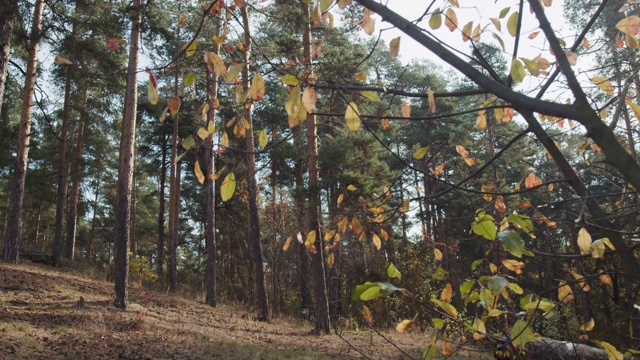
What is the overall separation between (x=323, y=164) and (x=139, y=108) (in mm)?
9125

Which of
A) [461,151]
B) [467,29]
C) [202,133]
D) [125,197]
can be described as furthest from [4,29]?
[467,29]

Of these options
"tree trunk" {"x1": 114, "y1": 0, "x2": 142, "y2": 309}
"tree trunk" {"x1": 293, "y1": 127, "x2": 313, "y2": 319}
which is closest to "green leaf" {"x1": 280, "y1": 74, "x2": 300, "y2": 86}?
"tree trunk" {"x1": 293, "y1": 127, "x2": 313, "y2": 319}

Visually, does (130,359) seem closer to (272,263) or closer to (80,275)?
(80,275)

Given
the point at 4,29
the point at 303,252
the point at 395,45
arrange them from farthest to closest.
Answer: the point at 303,252, the point at 4,29, the point at 395,45

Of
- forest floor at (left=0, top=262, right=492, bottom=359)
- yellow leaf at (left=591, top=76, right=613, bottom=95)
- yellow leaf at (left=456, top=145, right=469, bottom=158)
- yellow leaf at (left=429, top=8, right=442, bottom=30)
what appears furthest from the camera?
forest floor at (left=0, top=262, right=492, bottom=359)

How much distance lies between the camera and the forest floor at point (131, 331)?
635 cm

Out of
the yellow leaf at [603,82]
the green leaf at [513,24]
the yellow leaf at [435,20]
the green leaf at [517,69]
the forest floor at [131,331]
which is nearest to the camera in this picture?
the green leaf at [517,69]

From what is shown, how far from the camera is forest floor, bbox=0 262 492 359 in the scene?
6.35 meters

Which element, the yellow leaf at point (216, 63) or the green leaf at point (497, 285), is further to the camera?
the yellow leaf at point (216, 63)

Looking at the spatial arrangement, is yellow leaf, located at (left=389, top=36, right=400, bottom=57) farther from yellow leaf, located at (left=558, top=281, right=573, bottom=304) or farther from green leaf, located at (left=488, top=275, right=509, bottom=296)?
A: yellow leaf, located at (left=558, top=281, right=573, bottom=304)

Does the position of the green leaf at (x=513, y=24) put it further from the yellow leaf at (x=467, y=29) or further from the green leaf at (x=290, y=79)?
the green leaf at (x=290, y=79)

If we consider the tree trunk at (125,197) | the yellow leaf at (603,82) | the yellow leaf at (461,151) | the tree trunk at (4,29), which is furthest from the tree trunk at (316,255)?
the yellow leaf at (603,82)

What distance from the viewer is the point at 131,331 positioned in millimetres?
7625

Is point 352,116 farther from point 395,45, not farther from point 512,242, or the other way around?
point 512,242
